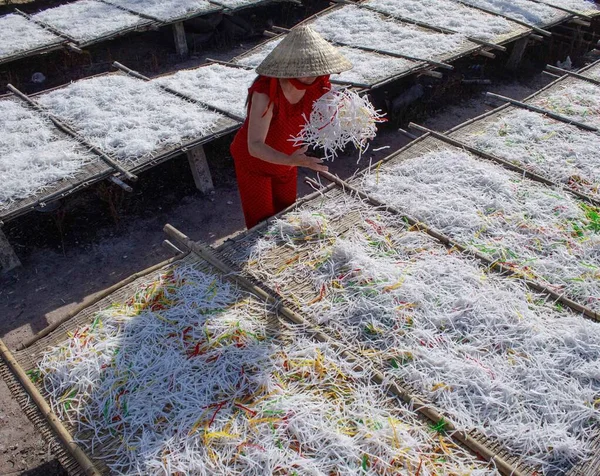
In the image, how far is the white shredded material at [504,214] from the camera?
3.73m

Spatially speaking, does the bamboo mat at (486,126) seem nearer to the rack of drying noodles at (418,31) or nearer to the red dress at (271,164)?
the rack of drying noodles at (418,31)

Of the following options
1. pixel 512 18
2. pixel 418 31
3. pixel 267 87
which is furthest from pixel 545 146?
pixel 512 18

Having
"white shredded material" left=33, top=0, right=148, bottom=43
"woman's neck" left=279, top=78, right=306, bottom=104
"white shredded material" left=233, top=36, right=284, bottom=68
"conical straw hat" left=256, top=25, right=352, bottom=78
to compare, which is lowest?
"white shredded material" left=233, top=36, right=284, bottom=68

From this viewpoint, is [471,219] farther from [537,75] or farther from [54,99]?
[537,75]

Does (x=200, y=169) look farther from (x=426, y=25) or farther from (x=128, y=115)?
(x=426, y=25)

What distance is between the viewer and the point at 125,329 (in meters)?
3.31

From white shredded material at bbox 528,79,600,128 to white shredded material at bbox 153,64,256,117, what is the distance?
145 inches

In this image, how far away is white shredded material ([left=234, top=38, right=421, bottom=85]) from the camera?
6.97 m

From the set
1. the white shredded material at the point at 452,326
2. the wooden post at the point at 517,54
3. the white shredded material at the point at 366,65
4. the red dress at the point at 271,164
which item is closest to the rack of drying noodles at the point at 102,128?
the white shredded material at the point at 366,65

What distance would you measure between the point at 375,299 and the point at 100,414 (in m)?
1.80

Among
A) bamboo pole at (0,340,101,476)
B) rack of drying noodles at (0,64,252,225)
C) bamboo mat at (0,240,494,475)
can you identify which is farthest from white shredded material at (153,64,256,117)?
bamboo pole at (0,340,101,476)

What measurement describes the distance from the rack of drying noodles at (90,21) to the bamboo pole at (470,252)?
6272 mm

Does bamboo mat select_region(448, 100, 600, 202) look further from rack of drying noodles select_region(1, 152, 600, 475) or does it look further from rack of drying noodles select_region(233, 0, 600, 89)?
rack of drying noodles select_region(1, 152, 600, 475)

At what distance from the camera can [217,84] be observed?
23.3 feet
